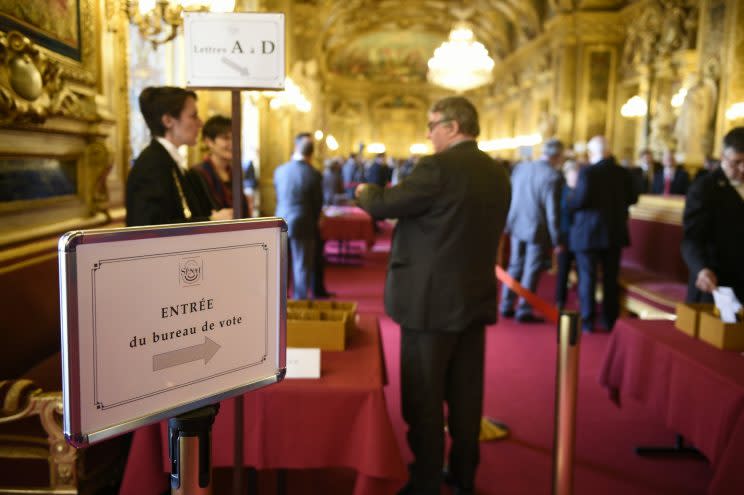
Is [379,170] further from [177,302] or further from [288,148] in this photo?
[177,302]

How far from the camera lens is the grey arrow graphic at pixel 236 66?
1.80 meters

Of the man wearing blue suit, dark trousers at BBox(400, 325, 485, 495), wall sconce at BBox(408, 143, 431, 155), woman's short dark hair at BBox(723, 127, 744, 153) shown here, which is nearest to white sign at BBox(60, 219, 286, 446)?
dark trousers at BBox(400, 325, 485, 495)

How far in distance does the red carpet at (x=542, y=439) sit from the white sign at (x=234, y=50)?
1.74 metres

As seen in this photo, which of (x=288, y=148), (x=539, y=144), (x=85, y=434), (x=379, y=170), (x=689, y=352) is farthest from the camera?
(x=539, y=144)

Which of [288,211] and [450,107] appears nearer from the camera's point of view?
[450,107]

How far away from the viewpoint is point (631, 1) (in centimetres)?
1505

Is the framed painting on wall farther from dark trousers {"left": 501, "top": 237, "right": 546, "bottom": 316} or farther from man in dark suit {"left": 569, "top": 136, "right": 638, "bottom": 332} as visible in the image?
dark trousers {"left": 501, "top": 237, "right": 546, "bottom": 316}

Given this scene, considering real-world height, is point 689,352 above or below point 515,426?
above

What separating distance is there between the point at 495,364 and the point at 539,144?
15232 millimetres

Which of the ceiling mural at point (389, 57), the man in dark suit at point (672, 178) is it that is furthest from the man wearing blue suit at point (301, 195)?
the ceiling mural at point (389, 57)

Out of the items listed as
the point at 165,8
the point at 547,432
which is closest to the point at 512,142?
the point at 547,432

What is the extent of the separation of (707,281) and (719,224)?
1.14 ft

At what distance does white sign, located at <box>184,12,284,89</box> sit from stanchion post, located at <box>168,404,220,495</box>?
1.04m

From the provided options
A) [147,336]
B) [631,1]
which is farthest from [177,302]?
[631,1]
